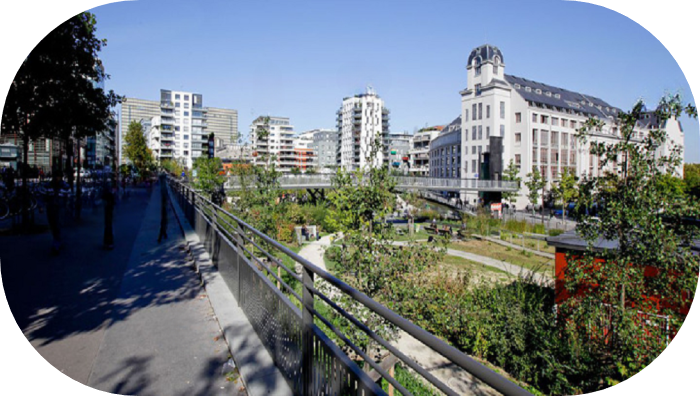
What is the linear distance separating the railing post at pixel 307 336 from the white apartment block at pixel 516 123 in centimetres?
6039

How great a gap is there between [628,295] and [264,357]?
5821mm

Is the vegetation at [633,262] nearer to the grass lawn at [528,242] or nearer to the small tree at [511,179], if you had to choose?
the grass lawn at [528,242]

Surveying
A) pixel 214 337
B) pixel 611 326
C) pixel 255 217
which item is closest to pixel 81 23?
pixel 255 217

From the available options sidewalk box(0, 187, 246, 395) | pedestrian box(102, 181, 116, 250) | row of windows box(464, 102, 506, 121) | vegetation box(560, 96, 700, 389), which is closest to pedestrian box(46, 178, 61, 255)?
sidewalk box(0, 187, 246, 395)

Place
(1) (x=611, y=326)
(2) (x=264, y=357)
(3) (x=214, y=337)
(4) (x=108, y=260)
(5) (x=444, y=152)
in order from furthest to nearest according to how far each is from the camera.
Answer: (5) (x=444, y=152)
(4) (x=108, y=260)
(1) (x=611, y=326)
(3) (x=214, y=337)
(2) (x=264, y=357)

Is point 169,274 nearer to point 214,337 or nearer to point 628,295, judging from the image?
point 214,337

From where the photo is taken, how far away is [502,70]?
6512 cm

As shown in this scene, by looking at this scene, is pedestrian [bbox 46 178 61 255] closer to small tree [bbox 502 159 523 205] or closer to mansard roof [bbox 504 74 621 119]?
small tree [bbox 502 159 523 205]

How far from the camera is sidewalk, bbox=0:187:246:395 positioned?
338 cm

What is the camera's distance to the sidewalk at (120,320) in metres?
3.38

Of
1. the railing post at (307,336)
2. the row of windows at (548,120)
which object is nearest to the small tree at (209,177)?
the railing post at (307,336)

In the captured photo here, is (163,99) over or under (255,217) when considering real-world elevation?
over

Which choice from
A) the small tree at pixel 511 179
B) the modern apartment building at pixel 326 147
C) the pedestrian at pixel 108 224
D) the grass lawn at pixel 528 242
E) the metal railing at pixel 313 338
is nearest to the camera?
the metal railing at pixel 313 338

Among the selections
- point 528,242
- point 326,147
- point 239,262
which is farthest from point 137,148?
point 326,147
